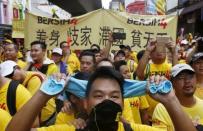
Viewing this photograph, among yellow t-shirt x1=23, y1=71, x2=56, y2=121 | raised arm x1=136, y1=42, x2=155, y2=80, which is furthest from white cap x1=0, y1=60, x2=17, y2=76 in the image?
raised arm x1=136, y1=42, x2=155, y2=80

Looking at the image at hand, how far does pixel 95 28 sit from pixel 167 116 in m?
5.73

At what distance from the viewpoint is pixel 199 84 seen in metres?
4.91

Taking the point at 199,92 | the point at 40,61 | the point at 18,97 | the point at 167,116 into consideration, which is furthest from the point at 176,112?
the point at 40,61

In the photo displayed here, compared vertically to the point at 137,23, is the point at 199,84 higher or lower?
lower

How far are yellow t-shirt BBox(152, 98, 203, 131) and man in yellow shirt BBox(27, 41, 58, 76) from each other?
3.02 meters

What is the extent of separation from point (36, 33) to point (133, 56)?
2.17 m

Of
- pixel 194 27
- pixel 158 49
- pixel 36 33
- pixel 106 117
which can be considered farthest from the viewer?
pixel 194 27

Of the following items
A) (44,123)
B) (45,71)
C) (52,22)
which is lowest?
(44,123)

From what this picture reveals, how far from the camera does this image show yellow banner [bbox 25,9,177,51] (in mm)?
8859

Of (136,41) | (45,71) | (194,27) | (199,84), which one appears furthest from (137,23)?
(194,27)

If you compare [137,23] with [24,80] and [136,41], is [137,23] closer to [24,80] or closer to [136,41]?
[136,41]

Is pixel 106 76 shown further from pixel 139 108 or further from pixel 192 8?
pixel 192 8

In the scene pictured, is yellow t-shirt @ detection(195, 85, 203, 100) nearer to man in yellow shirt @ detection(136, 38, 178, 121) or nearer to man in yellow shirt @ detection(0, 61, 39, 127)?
man in yellow shirt @ detection(136, 38, 178, 121)

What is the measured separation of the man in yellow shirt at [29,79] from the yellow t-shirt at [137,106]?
2.90 feet
